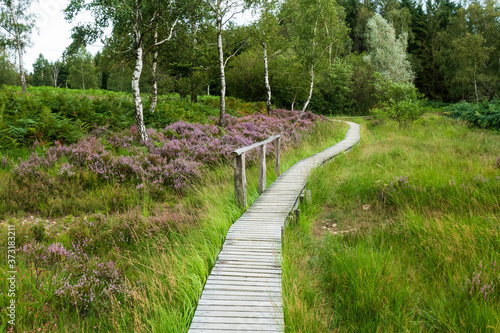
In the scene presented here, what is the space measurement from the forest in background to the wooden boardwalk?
789 centimetres

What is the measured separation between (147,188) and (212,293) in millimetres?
4491

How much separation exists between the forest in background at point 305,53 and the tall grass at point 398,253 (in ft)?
27.7

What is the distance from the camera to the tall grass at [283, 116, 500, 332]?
9.92ft

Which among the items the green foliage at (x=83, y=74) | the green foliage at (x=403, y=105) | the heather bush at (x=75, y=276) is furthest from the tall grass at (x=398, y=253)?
the green foliage at (x=83, y=74)

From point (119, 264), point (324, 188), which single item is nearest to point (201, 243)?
point (119, 264)

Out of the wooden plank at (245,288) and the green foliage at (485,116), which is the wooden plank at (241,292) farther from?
the green foliage at (485,116)

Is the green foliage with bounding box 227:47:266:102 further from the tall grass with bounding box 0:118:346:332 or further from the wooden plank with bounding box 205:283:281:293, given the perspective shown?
the wooden plank with bounding box 205:283:281:293

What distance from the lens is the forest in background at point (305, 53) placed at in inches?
555

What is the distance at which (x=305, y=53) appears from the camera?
21859 mm

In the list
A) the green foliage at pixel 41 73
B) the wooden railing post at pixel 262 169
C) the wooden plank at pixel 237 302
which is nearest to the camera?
the wooden plank at pixel 237 302

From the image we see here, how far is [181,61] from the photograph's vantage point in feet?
54.9

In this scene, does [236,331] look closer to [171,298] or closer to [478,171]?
[171,298]

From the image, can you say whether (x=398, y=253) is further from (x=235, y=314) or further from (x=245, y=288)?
(x=235, y=314)

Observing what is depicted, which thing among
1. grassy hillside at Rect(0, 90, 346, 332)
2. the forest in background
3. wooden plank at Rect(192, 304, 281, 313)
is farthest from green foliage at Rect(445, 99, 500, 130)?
wooden plank at Rect(192, 304, 281, 313)
